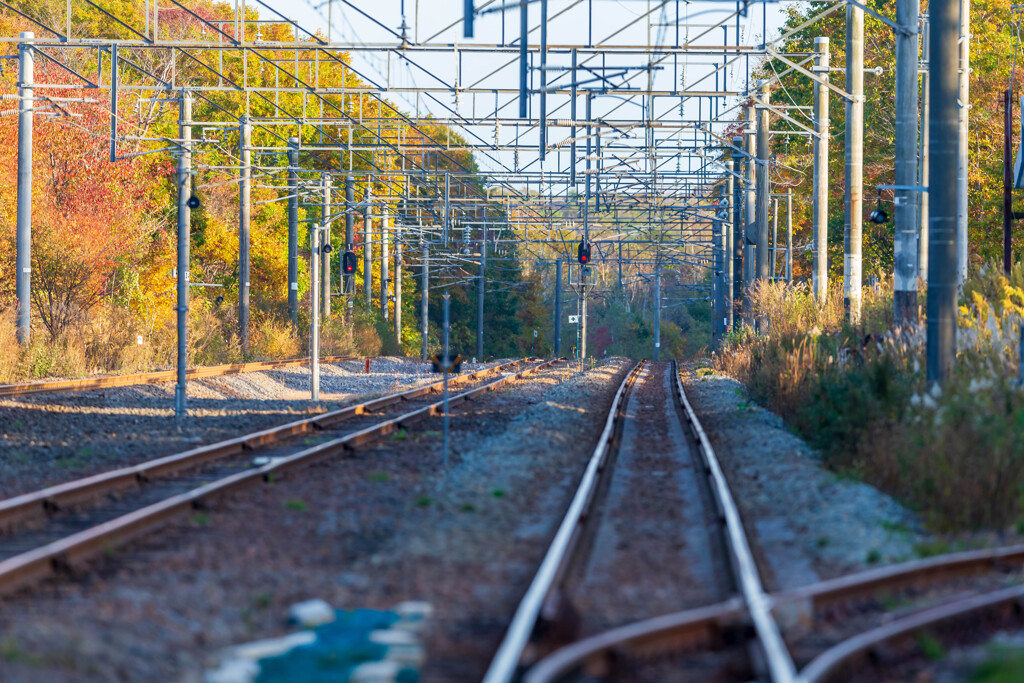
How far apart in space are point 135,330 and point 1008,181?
898 inches

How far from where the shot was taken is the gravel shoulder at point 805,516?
9.35m

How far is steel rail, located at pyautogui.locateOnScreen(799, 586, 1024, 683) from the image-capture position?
6.14 m

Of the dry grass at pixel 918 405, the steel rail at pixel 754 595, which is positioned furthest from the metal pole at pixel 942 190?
the steel rail at pixel 754 595

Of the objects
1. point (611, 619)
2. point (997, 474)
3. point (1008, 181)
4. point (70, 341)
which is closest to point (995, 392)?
point (997, 474)

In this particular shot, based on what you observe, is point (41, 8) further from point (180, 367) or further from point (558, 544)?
point (558, 544)

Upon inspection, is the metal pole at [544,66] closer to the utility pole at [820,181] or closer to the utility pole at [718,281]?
the utility pole at [820,181]

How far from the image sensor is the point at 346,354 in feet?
165

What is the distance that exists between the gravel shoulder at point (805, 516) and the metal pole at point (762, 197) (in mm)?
19260

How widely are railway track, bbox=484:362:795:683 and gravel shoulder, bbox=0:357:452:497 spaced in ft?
19.3

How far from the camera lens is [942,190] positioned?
14844mm

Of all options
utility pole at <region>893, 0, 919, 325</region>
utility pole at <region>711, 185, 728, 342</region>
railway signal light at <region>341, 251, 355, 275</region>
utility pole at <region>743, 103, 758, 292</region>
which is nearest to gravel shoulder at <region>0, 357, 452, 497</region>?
utility pole at <region>893, 0, 919, 325</region>

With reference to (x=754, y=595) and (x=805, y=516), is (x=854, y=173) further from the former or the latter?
(x=754, y=595)

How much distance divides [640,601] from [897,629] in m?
1.75

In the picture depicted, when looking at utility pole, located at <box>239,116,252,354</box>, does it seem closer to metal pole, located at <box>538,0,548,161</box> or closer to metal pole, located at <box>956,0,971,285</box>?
metal pole, located at <box>538,0,548,161</box>
